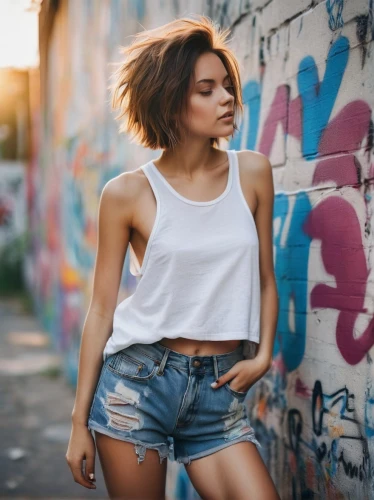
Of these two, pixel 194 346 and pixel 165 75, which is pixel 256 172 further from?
pixel 194 346

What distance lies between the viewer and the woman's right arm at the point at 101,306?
216 cm

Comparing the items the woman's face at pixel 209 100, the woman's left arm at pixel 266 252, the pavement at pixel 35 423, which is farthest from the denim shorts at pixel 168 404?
the pavement at pixel 35 423

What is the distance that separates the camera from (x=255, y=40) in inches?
110

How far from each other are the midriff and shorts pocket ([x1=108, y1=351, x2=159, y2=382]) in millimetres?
84

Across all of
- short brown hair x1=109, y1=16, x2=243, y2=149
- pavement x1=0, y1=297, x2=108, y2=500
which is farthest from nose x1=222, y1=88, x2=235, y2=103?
pavement x1=0, y1=297, x2=108, y2=500

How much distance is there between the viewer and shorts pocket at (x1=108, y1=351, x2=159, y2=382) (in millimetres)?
2080

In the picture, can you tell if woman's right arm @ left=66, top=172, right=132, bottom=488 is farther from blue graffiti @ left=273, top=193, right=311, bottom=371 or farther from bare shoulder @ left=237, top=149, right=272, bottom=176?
blue graffiti @ left=273, top=193, right=311, bottom=371

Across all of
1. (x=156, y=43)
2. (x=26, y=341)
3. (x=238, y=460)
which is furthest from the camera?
(x=26, y=341)

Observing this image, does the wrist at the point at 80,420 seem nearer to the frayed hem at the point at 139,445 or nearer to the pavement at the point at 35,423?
the frayed hem at the point at 139,445

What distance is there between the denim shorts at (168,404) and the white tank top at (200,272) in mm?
81

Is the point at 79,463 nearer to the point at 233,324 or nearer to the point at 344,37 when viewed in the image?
the point at 233,324

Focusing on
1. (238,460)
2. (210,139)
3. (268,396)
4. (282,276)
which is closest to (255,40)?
(210,139)

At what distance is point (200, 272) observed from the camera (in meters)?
2.09

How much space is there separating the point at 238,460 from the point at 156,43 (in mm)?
1418
